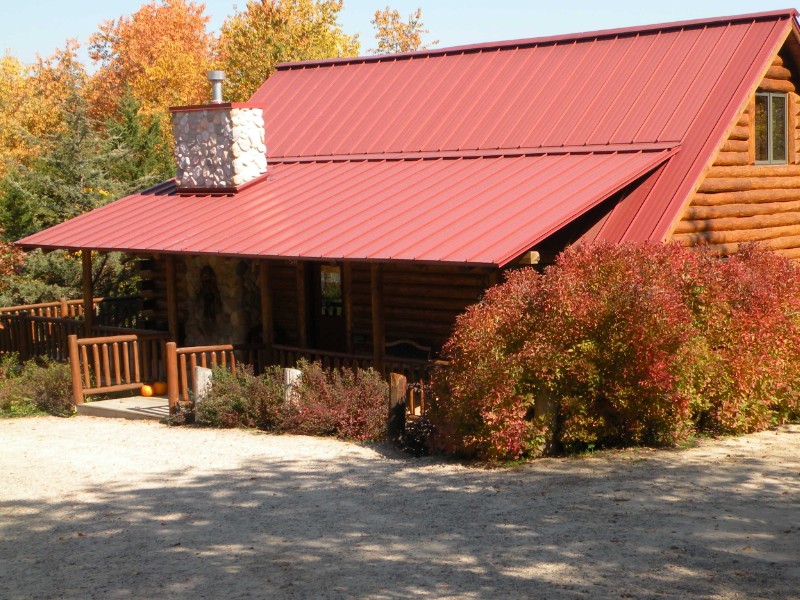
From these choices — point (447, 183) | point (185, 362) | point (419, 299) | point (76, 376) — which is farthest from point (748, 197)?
point (76, 376)

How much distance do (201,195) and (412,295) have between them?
18.3 ft

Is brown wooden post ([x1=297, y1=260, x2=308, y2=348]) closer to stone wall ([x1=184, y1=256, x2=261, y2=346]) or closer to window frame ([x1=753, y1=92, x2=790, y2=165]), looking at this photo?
stone wall ([x1=184, y1=256, x2=261, y2=346])

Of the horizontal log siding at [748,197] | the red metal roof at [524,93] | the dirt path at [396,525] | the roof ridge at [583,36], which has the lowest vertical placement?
the dirt path at [396,525]

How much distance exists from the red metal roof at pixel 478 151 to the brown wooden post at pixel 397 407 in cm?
168

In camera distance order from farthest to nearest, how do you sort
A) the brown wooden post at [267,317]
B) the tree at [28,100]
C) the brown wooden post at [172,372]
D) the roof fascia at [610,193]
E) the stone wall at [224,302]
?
1. the tree at [28,100]
2. the stone wall at [224,302]
3. the brown wooden post at [267,317]
4. the brown wooden post at [172,372]
5. the roof fascia at [610,193]

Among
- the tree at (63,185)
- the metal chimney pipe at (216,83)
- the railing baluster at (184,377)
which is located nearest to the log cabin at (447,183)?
the metal chimney pipe at (216,83)

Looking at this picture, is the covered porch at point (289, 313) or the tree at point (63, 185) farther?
the tree at point (63, 185)

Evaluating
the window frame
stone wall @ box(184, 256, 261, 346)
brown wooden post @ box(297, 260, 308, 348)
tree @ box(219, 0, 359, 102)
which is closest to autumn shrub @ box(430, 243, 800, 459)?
brown wooden post @ box(297, 260, 308, 348)

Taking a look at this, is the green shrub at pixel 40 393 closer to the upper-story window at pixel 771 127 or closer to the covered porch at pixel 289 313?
the covered porch at pixel 289 313

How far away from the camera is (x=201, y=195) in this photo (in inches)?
870

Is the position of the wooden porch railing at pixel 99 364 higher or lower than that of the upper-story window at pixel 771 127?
lower

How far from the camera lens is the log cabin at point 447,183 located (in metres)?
16.8

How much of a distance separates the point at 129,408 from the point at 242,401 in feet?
9.89

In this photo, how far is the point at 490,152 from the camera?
19500mm
